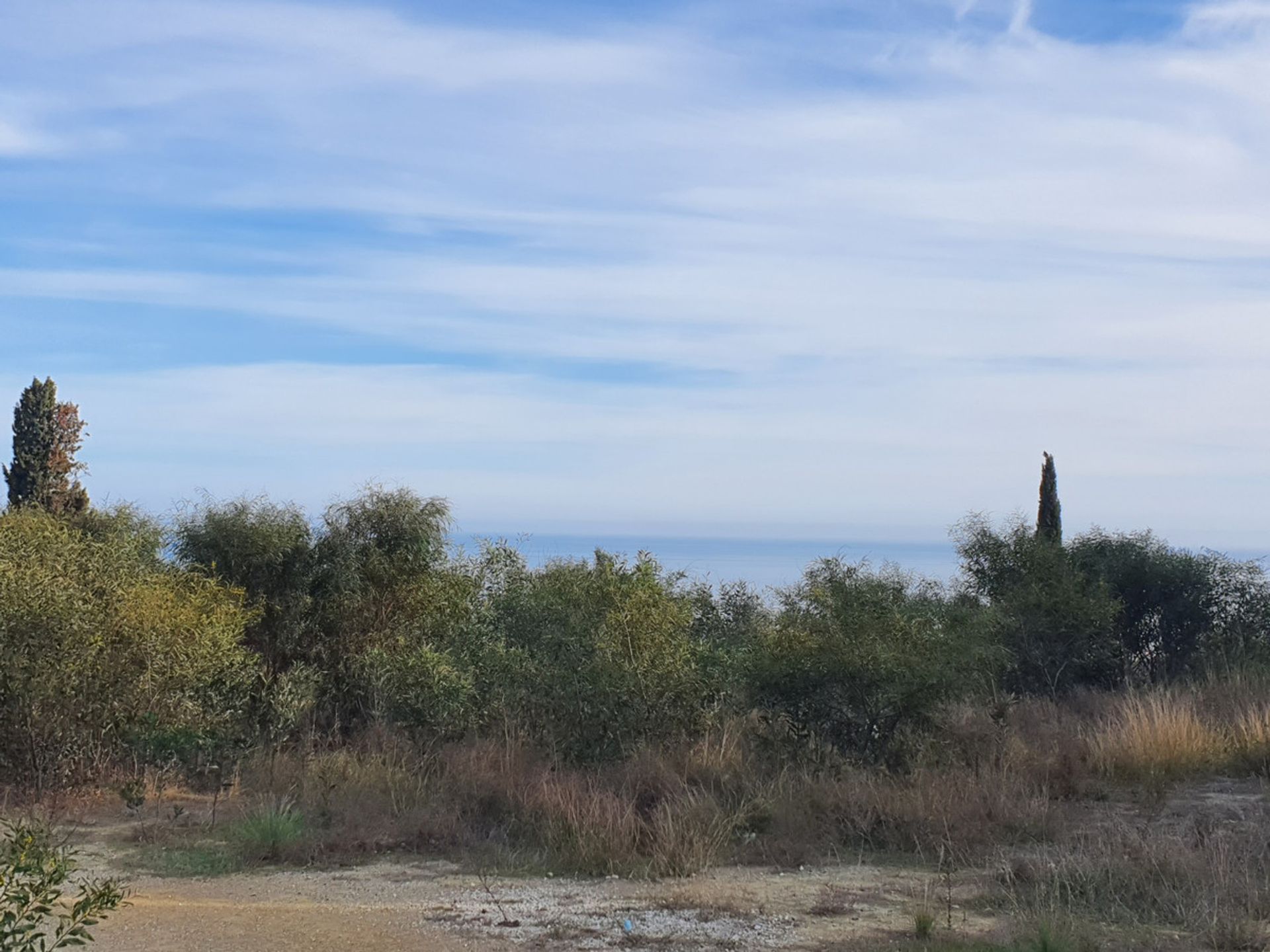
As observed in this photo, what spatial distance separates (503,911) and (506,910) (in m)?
0.06

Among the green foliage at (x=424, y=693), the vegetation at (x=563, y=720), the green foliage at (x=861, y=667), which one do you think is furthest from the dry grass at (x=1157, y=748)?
the green foliage at (x=424, y=693)

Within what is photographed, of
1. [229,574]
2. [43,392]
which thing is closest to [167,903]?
[229,574]

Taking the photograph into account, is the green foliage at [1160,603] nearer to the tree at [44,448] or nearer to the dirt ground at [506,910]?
the dirt ground at [506,910]

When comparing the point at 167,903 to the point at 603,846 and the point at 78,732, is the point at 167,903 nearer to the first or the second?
the point at 603,846

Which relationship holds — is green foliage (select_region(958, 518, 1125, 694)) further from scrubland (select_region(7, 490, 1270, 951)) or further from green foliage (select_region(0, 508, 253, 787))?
green foliage (select_region(0, 508, 253, 787))

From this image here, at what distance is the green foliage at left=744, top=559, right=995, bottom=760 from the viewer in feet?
35.8

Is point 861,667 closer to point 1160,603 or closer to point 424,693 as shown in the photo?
point 424,693

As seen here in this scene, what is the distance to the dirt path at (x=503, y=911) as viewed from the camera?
6.93 meters

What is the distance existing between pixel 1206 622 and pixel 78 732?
56.7ft

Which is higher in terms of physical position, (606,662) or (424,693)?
(606,662)

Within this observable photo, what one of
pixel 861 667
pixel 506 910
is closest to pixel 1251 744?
pixel 861 667

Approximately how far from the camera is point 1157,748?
1149 cm

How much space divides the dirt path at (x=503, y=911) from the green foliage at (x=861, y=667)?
2.31 metres

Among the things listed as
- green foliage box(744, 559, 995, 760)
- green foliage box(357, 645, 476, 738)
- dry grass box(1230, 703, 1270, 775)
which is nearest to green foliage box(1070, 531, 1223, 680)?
dry grass box(1230, 703, 1270, 775)
